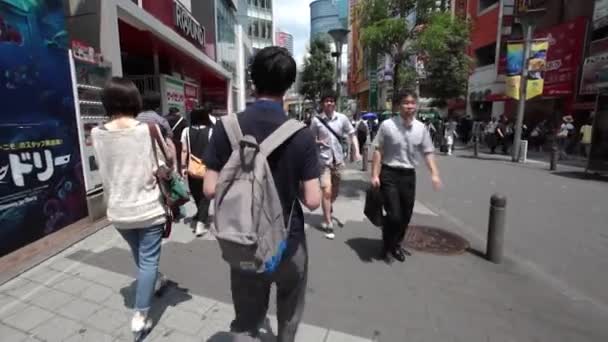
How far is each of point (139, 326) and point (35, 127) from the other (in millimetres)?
2816

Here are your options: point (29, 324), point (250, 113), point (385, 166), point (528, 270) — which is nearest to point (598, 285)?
point (528, 270)

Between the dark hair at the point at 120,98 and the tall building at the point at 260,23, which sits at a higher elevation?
the tall building at the point at 260,23

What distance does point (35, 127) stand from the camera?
3.77 m

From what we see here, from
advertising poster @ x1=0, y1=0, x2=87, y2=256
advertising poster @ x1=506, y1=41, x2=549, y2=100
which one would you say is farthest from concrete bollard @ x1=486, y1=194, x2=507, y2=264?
advertising poster @ x1=506, y1=41, x2=549, y2=100

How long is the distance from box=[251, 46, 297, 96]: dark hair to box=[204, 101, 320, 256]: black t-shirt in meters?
0.08

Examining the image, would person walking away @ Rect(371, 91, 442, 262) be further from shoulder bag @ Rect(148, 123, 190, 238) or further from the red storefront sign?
the red storefront sign

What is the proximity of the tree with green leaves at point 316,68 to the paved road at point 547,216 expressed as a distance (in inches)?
857

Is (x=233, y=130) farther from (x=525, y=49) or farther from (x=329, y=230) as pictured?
(x=525, y=49)

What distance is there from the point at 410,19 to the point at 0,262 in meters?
8.37

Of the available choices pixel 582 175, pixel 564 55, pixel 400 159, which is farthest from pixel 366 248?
pixel 564 55

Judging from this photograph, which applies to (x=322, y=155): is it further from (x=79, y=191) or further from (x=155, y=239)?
(x=79, y=191)

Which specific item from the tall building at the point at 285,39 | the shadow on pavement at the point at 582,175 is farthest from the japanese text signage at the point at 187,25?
the tall building at the point at 285,39

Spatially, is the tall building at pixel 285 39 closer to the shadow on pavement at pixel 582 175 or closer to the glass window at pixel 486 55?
the glass window at pixel 486 55

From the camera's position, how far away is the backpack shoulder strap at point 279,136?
1.54 metres
